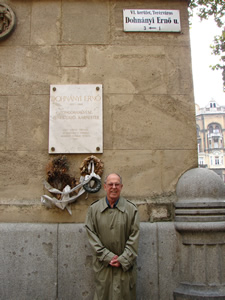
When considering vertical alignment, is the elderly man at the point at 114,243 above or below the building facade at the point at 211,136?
below

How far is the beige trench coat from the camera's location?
3.07 meters

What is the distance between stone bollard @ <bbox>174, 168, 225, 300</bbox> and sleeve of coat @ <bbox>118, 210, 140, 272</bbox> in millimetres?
862

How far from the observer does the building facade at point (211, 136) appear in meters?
81.2

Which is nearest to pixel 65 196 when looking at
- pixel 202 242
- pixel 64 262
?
pixel 64 262

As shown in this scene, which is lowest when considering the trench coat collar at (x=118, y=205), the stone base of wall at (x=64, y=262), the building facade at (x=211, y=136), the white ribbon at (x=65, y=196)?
the stone base of wall at (x=64, y=262)

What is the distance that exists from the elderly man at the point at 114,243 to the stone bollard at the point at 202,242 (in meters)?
0.88

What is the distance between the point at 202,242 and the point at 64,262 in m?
1.79

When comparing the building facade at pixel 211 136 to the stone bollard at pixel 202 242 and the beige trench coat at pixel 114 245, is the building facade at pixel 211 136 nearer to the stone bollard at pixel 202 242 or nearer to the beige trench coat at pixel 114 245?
the stone bollard at pixel 202 242

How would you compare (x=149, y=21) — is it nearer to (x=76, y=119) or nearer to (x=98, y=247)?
(x=76, y=119)

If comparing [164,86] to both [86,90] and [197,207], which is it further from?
[197,207]

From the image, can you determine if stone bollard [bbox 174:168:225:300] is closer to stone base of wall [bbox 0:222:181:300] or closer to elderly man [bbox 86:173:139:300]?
stone base of wall [bbox 0:222:181:300]

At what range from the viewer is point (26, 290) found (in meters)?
3.83

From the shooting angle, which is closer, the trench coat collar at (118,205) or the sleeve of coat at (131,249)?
the sleeve of coat at (131,249)

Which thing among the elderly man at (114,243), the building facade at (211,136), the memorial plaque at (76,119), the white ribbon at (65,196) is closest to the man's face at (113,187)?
the elderly man at (114,243)
